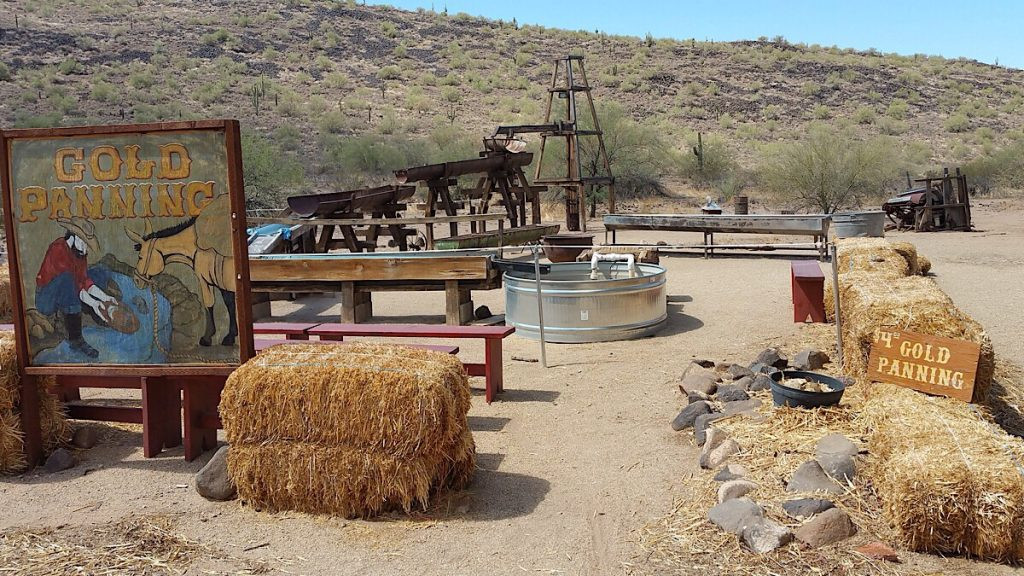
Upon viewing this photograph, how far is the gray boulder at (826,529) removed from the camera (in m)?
3.93

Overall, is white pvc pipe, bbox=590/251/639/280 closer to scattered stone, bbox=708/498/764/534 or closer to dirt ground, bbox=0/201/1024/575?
dirt ground, bbox=0/201/1024/575

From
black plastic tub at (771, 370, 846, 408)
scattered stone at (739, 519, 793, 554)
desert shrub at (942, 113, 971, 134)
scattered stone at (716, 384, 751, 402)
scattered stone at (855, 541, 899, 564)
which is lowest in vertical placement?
scattered stone at (855, 541, 899, 564)

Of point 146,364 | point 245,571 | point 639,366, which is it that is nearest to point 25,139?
point 146,364

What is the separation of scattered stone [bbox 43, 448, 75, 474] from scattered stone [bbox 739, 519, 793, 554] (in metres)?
4.05

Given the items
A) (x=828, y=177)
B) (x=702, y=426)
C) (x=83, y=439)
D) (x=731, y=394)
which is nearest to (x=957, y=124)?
(x=828, y=177)

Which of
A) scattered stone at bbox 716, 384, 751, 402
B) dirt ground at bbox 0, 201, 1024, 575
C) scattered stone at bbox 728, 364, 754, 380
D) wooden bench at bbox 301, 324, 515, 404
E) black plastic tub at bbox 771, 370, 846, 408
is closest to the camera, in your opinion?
dirt ground at bbox 0, 201, 1024, 575

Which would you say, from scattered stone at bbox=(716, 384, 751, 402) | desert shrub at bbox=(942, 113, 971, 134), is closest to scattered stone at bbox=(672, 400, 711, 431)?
scattered stone at bbox=(716, 384, 751, 402)

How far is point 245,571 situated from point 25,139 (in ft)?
9.77

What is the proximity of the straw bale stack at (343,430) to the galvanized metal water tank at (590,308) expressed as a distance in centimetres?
444

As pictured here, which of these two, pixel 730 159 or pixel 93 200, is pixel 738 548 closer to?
pixel 93 200

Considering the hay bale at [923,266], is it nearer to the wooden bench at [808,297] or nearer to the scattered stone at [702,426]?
the wooden bench at [808,297]

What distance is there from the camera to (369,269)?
10258mm

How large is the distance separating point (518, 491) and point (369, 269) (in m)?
5.75

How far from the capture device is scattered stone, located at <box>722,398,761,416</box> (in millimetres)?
5980
